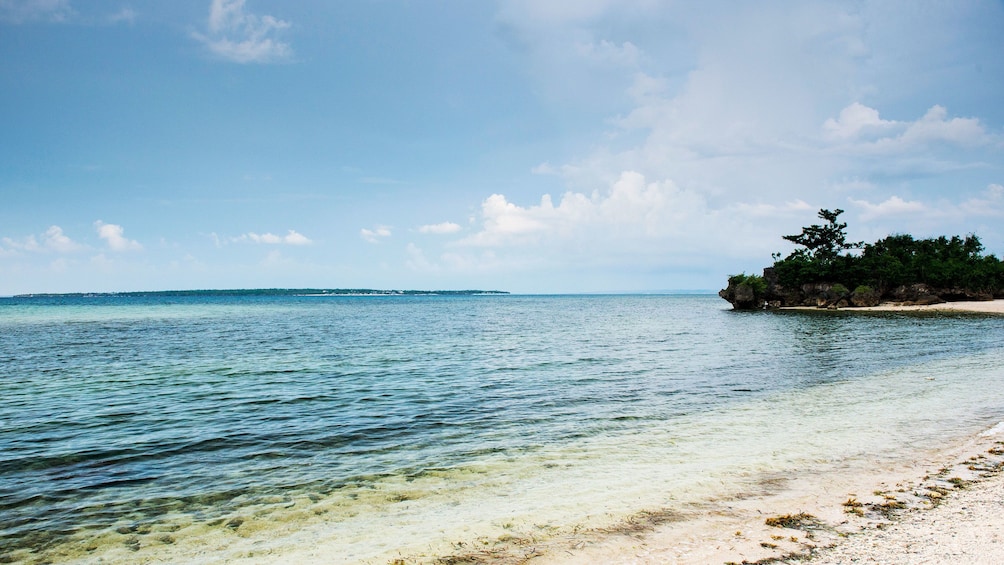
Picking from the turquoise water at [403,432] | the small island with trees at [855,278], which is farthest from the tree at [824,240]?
the turquoise water at [403,432]

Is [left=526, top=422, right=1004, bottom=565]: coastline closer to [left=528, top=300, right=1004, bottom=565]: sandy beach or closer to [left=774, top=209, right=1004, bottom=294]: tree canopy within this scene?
[left=528, top=300, right=1004, bottom=565]: sandy beach

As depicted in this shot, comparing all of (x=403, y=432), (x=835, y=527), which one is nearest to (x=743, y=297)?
(x=403, y=432)

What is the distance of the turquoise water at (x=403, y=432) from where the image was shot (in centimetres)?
967

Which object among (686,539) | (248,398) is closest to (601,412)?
(686,539)

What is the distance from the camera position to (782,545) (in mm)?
7488

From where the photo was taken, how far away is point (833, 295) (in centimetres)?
9969

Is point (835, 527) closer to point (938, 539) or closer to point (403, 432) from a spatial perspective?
point (938, 539)

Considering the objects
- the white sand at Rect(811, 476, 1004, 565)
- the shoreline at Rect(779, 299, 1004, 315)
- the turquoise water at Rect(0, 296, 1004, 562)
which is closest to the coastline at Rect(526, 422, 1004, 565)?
the white sand at Rect(811, 476, 1004, 565)

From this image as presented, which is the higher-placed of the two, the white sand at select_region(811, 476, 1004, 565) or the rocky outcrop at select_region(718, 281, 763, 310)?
the rocky outcrop at select_region(718, 281, 763, 310)

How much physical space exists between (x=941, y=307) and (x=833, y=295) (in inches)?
660

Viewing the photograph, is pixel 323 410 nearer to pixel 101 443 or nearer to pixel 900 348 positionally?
pixel 101 443

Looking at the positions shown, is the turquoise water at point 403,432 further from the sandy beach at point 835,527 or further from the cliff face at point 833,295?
the cliff face at point 833,295

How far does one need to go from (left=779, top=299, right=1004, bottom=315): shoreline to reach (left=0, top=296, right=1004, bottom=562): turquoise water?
57.4 m

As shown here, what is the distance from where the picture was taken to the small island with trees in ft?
322
